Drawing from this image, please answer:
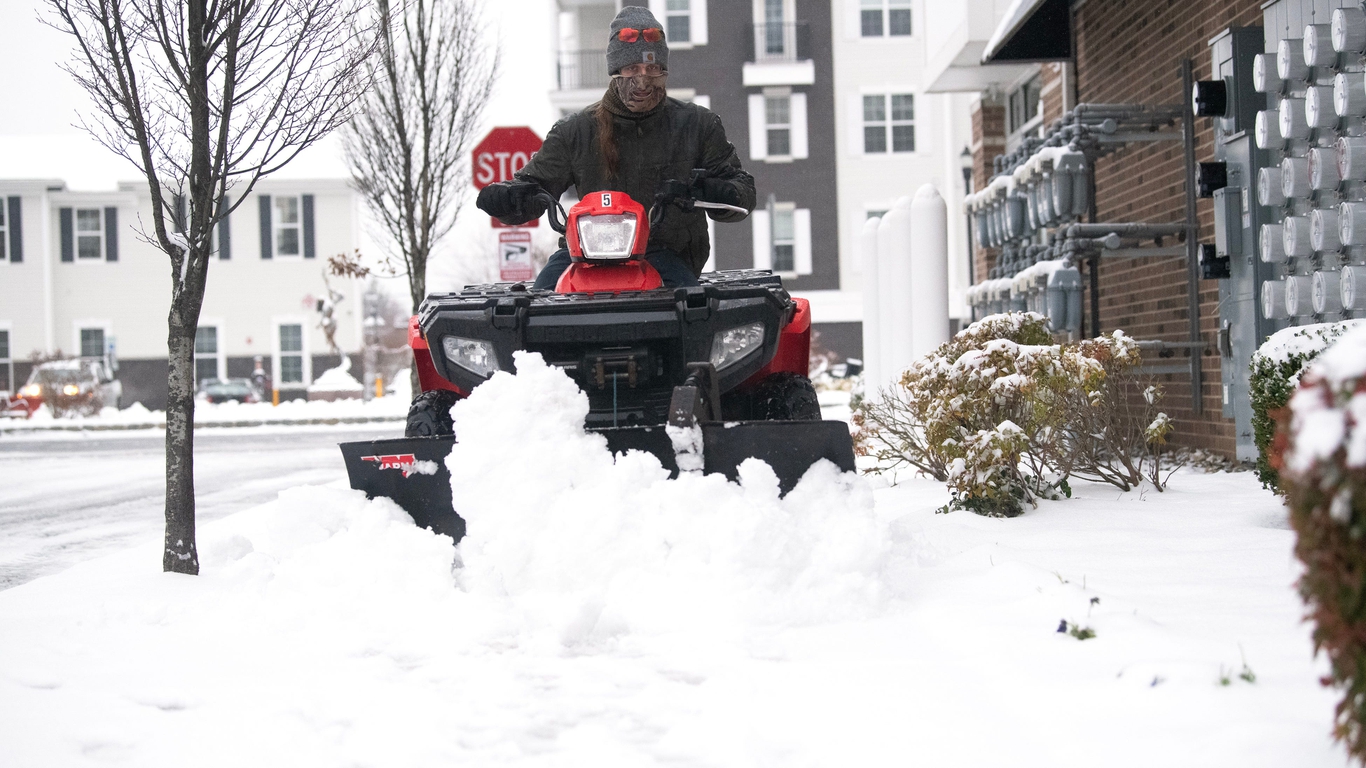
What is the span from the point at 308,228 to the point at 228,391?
5090mm

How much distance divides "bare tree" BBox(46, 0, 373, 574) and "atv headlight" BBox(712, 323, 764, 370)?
214cm

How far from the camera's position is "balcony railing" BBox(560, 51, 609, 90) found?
28781mm

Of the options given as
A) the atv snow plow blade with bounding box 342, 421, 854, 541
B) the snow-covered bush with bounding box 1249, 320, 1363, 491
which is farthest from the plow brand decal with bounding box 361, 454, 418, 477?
the snow-covered bush with bounding box 1249, 320, 1363, 491

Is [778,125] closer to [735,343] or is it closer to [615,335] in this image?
[735,343]

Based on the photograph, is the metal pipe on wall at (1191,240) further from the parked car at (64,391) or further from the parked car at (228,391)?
the parked car at (228,391)

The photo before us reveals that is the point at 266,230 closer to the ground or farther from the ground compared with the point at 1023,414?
farther from the ground

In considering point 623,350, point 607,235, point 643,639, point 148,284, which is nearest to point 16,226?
point 148,284

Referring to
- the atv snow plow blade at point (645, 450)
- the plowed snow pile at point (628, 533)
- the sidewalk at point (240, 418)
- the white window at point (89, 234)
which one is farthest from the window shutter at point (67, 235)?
the plowed snow pile at point (628, 533)

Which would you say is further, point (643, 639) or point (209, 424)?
point (209, 424)

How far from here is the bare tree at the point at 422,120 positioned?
11.7m

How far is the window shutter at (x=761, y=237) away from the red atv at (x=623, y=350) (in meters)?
24.5

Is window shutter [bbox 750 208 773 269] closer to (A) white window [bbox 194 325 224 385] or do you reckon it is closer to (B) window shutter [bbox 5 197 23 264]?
(A) white window [bbox 194 325 224 385]

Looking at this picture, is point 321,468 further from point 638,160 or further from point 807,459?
point 807,459

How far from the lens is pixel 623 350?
4379 mm
